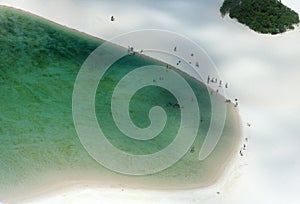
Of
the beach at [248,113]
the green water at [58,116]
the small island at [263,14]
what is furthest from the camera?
the small island at [263,14]

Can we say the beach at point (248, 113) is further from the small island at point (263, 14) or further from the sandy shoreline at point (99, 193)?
the small island at point (263, 14)

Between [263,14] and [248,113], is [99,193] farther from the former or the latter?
[263,14]

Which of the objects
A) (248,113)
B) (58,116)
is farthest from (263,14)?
(58,116)

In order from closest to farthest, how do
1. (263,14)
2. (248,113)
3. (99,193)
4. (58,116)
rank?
(99,193), (58,116), (248,113), (263,14)

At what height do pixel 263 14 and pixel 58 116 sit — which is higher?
pixel 263 14

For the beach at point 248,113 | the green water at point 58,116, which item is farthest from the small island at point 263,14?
the green water at point 58,116

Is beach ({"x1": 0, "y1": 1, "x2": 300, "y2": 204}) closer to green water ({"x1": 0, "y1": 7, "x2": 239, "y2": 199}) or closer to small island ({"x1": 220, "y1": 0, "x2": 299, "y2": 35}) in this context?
small island ({"x1": 220, "y1": 0, "x2": 299, "y2": 35})

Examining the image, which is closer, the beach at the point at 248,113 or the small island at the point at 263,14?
the beach at the point at 248,113

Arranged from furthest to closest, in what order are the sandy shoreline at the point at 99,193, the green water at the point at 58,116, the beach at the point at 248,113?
1. the green water at the point at 58,116
2. the beach at the point at 248,113
3. the sandy shoreline at the point at 99,193
